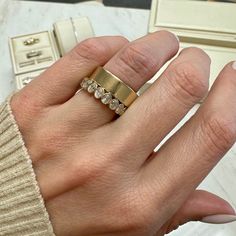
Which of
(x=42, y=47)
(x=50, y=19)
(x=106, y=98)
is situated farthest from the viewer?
(x=50, y=19)

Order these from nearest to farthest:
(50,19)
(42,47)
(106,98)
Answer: (106,98) < (42,47) < (50,19)

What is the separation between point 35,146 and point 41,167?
0.8 inches

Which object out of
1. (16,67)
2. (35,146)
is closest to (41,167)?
(35,146)

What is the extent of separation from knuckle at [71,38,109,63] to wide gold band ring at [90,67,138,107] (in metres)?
0.03

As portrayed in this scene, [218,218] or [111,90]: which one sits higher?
[111,90]

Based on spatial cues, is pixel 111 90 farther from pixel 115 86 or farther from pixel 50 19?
pixel 50 19

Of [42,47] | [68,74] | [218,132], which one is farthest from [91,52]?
[42,47]

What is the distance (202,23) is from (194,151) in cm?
39

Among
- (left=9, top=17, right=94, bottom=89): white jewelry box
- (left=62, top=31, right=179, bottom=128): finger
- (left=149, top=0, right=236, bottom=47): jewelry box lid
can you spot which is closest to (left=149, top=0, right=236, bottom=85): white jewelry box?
(left=149, top=0, right=236, bottom=47): jewelry box lid

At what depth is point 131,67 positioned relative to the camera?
0.36 meters

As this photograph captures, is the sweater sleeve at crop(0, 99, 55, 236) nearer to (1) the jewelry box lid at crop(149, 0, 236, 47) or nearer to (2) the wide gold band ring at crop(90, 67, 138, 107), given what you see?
(2) the wide gold band ring at crop(90, 67, 138, 107)

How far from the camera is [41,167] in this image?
359 mm

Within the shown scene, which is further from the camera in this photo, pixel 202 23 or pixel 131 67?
pixel 202 23

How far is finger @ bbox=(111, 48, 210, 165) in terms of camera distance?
0.35m
